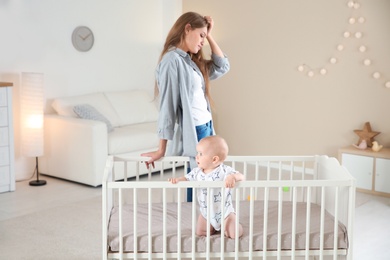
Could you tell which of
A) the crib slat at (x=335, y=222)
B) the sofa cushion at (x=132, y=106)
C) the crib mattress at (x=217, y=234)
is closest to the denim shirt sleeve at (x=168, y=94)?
the crib mattress at (x=217, y=234)

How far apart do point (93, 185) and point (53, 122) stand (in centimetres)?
67

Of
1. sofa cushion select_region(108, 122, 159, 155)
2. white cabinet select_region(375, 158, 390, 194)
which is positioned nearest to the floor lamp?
sofa cushion select_region(108, 122, 159, 155)

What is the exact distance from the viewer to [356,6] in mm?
5352

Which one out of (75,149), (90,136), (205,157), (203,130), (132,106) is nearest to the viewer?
(205,157)

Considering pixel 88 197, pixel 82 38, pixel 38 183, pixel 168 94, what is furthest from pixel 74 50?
pixel 168 94

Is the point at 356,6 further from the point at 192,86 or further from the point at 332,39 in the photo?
the point at 192,86

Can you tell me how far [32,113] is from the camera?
17.4ft

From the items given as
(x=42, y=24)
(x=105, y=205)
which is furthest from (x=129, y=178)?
(x=105, y=205)

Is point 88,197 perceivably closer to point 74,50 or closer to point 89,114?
point 89,114

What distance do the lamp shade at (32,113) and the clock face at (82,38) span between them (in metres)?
0.75

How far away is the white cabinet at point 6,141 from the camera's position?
5.07 meters

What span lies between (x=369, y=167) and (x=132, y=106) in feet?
7.46

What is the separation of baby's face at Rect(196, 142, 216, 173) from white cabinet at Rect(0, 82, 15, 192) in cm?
264

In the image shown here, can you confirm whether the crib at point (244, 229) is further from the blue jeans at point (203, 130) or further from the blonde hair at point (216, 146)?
the blue jeans at point (203, 130)
